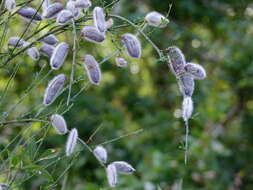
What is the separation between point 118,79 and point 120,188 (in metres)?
1.08

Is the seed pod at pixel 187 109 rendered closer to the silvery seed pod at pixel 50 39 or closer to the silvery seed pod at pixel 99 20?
the silvery seed pod at pixel 99 20

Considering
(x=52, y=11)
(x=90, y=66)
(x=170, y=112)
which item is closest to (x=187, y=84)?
(x=90, y=66)

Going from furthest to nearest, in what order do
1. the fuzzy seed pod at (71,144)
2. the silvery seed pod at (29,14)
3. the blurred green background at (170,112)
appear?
the blurred green background at (170,112) < the silvery seed pod at (29,14) < the fuzzy seed pod at (71,144)

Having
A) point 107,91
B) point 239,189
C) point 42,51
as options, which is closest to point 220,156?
point 239,189

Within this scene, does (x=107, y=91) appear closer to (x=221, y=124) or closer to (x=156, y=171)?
(x=221, y=124)

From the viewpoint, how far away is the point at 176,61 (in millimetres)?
1090

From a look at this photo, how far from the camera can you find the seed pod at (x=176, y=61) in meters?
1.08

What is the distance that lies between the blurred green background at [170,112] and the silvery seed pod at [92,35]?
5.22 feet

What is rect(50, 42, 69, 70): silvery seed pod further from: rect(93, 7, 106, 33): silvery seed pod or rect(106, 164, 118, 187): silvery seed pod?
rect(106, 164, 118, 187): silvery seed pod

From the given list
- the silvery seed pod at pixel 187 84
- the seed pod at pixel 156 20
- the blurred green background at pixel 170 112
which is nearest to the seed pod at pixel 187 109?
the silvery seed pod at pixel 187 84

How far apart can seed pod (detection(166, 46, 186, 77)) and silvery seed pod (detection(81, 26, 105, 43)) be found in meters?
0.12

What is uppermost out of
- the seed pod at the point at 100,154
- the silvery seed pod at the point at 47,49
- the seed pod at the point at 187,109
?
the silvery seed pod at the point at 47,49

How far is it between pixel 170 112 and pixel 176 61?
2.27 metres


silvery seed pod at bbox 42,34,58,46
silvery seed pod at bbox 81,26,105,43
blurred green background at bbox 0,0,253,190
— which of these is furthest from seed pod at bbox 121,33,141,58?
blurred green background at bbox 0,0,253,190
